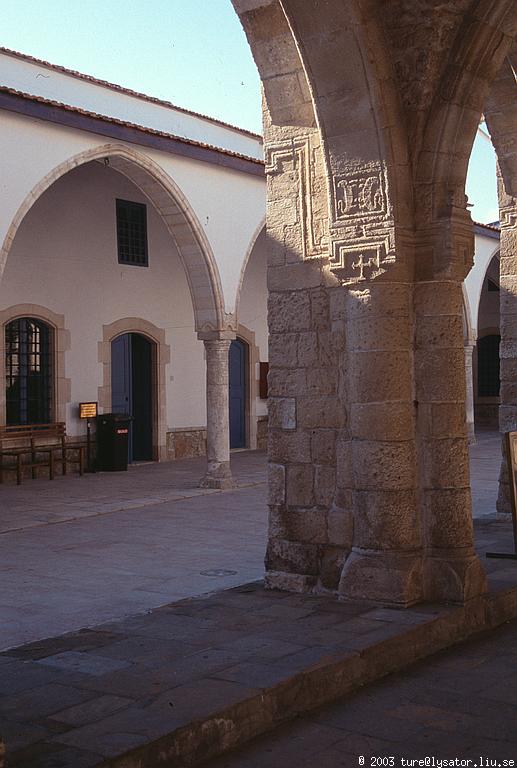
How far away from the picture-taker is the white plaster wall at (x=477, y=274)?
1720 centimetres

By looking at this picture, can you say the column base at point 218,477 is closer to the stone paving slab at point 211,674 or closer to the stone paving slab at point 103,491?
the stone paving slab at point 103,491

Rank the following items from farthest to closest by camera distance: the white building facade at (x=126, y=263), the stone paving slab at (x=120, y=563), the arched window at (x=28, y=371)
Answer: the arched window at (x=28, y=371) → the white building facade at (x=126, y=263) → the stone paving slab at (x=120, y=563)

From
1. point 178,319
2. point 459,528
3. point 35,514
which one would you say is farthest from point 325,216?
point 178,319

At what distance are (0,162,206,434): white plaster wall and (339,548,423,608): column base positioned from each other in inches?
326

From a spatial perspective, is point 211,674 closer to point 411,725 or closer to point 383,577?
point 411,725

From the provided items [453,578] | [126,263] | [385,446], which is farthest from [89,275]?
[453,578]

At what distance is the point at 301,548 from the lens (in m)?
5.00

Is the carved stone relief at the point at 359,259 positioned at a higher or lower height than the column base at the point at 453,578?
higher

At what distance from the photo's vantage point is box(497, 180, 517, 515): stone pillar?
7219 millimetres

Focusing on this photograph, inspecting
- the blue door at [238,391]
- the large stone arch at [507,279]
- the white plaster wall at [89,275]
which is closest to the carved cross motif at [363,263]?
the large stone arch at [507,279]

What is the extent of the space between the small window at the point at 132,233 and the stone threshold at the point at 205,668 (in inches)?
367

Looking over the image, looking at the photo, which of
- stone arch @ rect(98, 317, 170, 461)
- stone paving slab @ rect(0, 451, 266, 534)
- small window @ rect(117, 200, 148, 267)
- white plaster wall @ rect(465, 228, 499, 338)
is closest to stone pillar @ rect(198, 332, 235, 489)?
stone paving slab @ rect(0, 451, 266, 534)

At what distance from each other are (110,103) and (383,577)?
1091 centimetres

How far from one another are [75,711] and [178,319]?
11734mm
